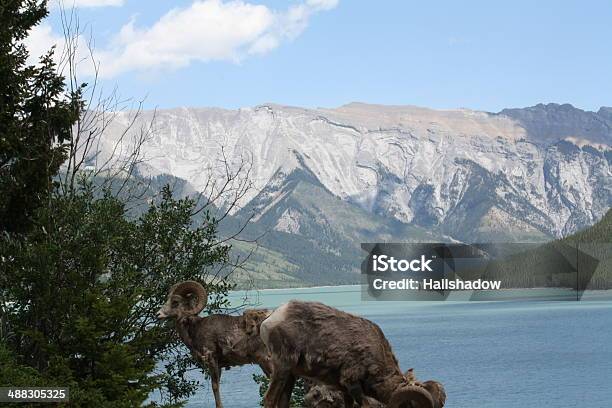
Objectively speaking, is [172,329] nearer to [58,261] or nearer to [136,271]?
[136,271]

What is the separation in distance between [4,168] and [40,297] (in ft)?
9.40

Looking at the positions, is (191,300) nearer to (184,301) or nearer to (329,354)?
(184,301)

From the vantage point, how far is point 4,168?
19.1 m

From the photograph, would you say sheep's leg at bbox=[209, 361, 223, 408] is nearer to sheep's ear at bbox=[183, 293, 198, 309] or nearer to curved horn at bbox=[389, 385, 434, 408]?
sheep's ear at bbox=[183, 293, 198, 309]

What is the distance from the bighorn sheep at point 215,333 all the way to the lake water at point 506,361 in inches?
796

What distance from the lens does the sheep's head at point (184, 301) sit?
18.2m

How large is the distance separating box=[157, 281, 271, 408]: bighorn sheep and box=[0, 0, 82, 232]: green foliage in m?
3.62

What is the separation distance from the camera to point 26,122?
20.0m

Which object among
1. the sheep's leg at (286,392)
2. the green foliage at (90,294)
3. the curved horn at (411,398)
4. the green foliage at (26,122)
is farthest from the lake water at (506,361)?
the curved horn at (411,398)

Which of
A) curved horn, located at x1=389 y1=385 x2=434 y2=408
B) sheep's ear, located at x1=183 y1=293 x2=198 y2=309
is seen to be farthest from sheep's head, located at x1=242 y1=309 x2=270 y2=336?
→ curved horn, located at x1=389 y1=385 x2=434 y2=408

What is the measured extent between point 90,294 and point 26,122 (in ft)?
15.5

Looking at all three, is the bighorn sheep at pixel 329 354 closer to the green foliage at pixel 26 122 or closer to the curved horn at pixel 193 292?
the curved horn at pixel 193 292

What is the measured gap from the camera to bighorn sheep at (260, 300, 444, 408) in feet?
40.5

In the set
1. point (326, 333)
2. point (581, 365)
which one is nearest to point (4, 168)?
point (326, 333)
